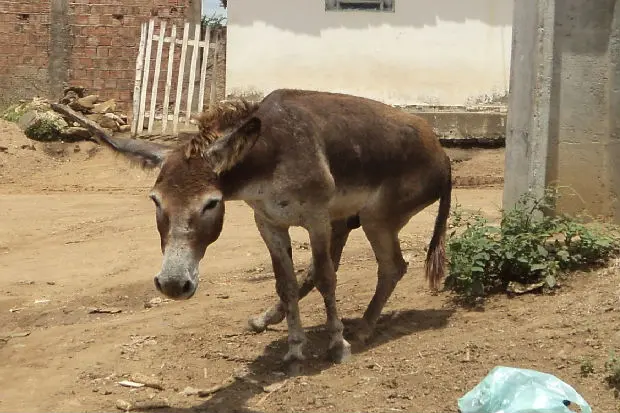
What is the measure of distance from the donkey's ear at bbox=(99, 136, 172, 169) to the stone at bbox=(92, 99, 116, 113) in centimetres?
989

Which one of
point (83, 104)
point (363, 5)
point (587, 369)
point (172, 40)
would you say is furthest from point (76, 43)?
point (587, 369)

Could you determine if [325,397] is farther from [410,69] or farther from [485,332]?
[410,69]

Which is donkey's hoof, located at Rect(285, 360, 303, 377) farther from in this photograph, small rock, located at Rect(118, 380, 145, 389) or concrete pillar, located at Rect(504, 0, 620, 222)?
concrete pillar, located at Rect(504, 0, 620, 222)

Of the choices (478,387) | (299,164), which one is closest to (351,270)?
(299,164)

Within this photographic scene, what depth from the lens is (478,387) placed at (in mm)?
4676

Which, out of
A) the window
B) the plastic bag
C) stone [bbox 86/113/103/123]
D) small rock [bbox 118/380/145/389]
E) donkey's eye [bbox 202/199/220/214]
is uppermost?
the window

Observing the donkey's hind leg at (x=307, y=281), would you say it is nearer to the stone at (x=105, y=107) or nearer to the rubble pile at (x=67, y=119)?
the rubble pile at (x=67, y=119)

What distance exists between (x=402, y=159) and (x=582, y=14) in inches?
84.4

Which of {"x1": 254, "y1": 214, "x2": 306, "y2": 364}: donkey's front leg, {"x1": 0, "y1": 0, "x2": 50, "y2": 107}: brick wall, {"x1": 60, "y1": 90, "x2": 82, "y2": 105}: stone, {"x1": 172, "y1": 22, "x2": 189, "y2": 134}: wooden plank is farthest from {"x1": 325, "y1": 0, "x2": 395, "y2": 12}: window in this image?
{"x1": 254, "y1": 214, "x2": 306, "y2": 364}: donkey's front leg

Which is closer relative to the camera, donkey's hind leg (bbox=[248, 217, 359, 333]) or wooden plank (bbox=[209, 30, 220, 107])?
donkey's hind leg (bbox=[248, 217, 359, 333])

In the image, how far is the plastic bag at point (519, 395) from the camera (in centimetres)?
434

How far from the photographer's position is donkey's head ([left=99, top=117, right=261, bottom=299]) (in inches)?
174

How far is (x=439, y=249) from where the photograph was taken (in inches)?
252

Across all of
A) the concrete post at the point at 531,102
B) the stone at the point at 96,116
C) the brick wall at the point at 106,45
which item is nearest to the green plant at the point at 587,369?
the concrete post at the point at 531,102
